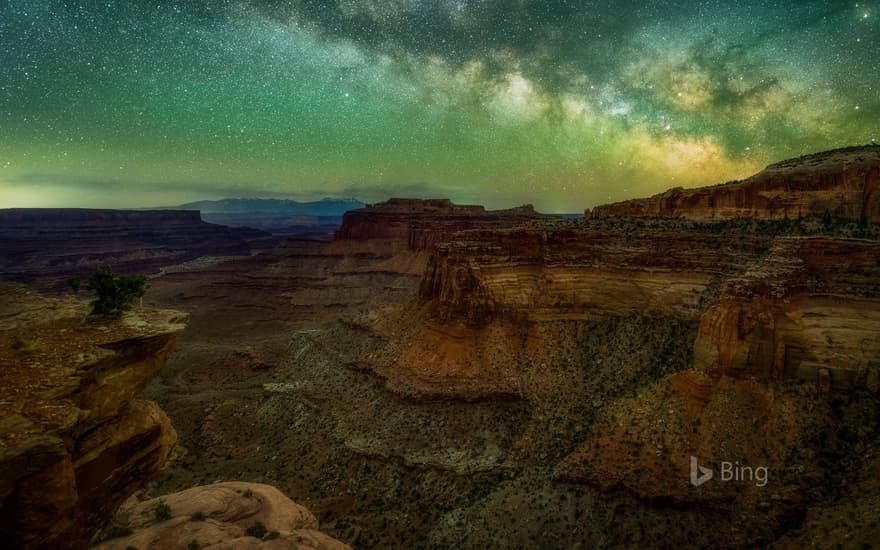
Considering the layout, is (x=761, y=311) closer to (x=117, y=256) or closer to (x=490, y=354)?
(x=490, y=354)

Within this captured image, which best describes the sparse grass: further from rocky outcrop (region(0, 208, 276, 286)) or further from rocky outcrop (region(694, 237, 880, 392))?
rocky outcrop (region(0, 208, 276, 286))

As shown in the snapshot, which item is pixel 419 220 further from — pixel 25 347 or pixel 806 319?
pixel 25 347

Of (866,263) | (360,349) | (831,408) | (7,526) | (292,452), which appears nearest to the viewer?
(7,526)

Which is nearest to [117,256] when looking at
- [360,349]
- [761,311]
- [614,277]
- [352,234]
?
[352,234]

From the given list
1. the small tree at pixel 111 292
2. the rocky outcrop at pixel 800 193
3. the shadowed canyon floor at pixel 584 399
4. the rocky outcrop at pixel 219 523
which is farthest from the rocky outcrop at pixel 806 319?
the small tree at pixel 111 292

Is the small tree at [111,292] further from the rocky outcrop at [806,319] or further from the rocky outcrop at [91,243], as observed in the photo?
the rocky outcrop at [91,243]

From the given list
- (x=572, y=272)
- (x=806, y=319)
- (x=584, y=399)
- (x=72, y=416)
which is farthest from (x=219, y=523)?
(x=806, y=319)
